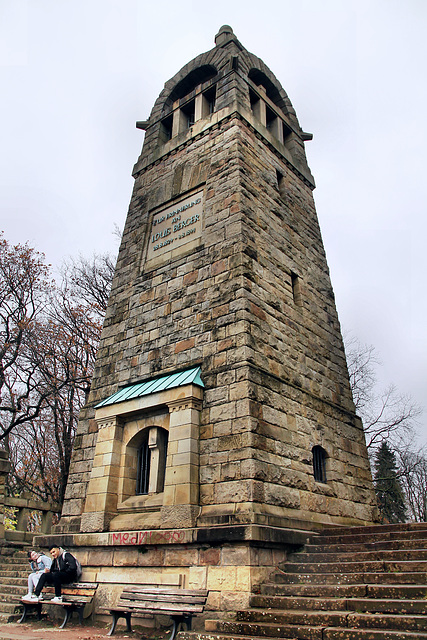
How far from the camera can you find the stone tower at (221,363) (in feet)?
23.9

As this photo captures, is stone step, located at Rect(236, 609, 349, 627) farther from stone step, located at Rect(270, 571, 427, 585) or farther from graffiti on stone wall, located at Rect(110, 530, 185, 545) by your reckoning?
graffiti on stone wall, located at Rect(110, 530, 185, 545)

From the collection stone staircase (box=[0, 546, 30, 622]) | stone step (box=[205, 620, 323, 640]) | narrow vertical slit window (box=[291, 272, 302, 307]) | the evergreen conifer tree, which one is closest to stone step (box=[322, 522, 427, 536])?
stone step (box=[205, 620, 323, 640])

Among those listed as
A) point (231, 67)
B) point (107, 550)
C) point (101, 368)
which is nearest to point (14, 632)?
point (107, 550)

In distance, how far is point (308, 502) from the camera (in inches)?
313

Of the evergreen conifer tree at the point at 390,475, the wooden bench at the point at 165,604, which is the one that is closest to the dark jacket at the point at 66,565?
the wooden bench at the point at 165,604

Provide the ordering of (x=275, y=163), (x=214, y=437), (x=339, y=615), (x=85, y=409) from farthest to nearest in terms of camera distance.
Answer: (x=275, y=163)
(x=85, y=409)
(x=214, y=437)
(x=339, y=615)

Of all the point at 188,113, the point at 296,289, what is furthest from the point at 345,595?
the point at 188,113

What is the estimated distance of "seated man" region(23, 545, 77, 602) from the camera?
7.62m

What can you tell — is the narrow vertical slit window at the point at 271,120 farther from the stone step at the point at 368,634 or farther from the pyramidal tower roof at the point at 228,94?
the stone step at the point at 368,634

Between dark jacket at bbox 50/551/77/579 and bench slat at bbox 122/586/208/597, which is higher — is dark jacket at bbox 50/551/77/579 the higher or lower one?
the higher one

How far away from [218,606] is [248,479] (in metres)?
1.65

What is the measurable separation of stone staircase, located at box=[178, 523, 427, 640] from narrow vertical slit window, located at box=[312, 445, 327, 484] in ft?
5.19

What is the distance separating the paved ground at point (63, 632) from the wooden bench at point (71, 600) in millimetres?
187

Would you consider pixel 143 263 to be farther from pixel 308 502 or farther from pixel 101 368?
pixel 308 502
